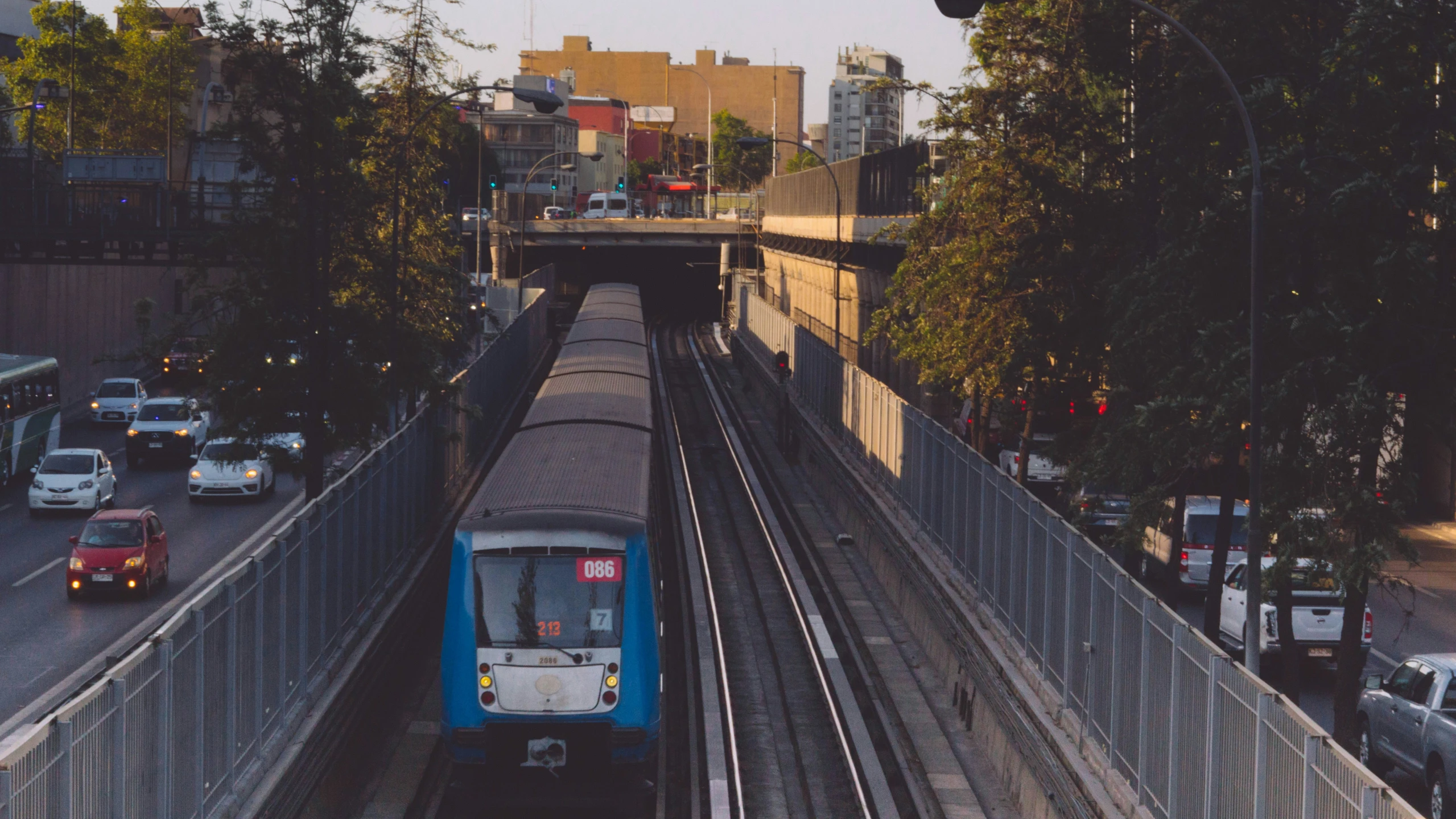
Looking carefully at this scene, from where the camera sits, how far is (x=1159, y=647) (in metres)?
11.7

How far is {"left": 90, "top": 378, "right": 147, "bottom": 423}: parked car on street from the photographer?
47469mm

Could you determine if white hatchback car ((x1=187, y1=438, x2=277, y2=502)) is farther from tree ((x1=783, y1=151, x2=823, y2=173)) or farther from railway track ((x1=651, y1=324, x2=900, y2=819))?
tree ((x1=783, y1=151, x2=823, y2=173))

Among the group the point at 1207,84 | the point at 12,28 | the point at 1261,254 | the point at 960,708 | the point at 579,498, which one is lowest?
the point at 960,708

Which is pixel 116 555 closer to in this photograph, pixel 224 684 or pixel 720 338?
pixel 224 684

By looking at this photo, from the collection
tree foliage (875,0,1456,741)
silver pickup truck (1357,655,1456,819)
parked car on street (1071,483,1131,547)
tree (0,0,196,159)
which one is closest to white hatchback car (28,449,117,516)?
parked car on street (1071,483,1131,547)

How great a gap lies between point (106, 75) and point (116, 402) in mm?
23722

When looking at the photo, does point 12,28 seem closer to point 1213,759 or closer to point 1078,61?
point 1078,61

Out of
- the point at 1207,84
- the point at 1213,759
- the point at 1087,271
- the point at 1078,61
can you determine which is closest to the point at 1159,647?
the point at 1213,759

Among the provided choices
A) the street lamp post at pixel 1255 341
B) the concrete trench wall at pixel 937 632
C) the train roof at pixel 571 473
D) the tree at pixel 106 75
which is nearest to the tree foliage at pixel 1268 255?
the street lamp post at pixel 1255 341

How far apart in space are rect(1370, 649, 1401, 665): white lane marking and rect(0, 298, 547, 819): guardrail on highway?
45.5ft

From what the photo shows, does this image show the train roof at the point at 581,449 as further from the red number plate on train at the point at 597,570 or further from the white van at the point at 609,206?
the white van at the point at 609,206

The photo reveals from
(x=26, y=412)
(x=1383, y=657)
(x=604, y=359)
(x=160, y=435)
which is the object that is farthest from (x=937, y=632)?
(x=160, y=435)

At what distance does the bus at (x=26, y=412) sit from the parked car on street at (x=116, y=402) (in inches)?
Result: 337

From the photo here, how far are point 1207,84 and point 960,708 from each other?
7.86 meters
